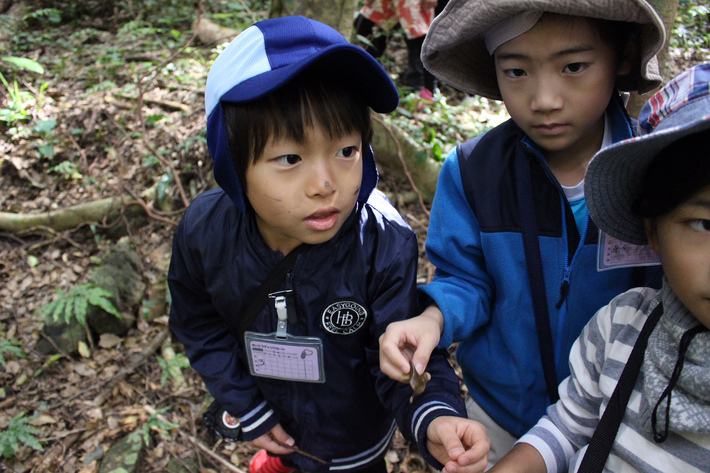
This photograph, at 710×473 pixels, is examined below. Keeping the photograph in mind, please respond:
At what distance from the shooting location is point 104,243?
397cm

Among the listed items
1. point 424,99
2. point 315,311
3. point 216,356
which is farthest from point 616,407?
point 424,99

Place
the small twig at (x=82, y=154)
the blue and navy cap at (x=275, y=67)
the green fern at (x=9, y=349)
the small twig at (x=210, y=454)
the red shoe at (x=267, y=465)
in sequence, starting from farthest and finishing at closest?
the small twig at (x=82, y=154) → the green fern at (x=9, y=349) → the small twig at (x=210, y=454) → the red shoe at (x=267, y=465) → the blue and navy cap at (x=275, y=67)

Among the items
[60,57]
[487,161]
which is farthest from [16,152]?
[487,161]

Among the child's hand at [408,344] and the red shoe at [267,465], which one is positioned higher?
the child's hand at [408,344]

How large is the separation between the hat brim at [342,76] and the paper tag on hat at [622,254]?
0.74m

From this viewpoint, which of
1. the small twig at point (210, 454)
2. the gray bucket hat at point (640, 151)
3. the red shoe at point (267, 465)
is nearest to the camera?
the gray bucket hat at point (640, 151)

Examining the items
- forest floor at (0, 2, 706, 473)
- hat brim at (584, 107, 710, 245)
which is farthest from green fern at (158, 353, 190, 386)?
hat brim at (584, 107, 710, 245)

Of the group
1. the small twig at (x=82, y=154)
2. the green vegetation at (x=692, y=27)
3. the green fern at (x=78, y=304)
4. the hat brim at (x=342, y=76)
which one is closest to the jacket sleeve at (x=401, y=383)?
the hat brim at (x=342, y=76)

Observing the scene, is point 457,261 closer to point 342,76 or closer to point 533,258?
point 533,258

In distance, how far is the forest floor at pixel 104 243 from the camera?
279 centimetres

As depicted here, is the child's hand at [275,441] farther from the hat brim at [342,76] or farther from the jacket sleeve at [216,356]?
the hat brim at [342,76]

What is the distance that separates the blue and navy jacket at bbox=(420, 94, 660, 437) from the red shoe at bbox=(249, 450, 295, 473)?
46.9 inches

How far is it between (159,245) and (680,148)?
3.54 meters

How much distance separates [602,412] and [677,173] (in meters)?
0.61
